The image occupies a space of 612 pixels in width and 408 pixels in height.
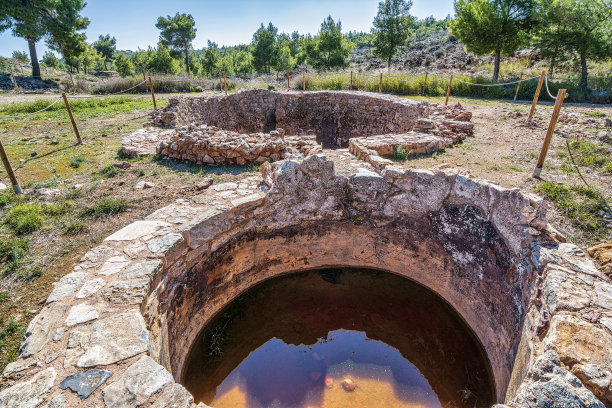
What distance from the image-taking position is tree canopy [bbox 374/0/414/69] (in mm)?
25625

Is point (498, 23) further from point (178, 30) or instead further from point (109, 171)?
point (178, 30)

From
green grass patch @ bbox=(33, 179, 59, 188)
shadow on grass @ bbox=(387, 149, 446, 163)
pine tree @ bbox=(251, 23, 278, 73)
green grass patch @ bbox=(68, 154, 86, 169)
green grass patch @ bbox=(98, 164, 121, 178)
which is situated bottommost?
green grass patch @ bbox=(33, 179, 59, 188)

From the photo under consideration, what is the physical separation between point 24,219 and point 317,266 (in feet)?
17.1

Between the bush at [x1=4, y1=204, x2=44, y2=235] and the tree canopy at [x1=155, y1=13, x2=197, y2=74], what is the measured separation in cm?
4470

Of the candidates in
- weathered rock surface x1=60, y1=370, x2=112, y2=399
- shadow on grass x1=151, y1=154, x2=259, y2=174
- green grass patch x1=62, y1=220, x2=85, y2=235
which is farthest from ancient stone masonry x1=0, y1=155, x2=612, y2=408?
shadow on grass x1=151, y1=154, x2=259, y2=174

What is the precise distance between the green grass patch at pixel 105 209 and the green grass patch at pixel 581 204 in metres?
7.74

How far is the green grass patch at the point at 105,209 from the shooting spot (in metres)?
5.44

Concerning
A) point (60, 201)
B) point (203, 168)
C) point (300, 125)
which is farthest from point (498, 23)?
point (60, 201)

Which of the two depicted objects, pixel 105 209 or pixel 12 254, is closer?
pixel 12 254

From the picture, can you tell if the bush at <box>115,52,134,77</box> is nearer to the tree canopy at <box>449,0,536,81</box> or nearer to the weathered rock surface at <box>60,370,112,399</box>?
the tree canopy at <box>449,0,536,81</box>

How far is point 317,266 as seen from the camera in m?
6.34

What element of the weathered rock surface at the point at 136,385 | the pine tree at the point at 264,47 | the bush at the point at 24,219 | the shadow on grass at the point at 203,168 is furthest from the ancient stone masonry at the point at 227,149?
the pine tree at the point at 264,47

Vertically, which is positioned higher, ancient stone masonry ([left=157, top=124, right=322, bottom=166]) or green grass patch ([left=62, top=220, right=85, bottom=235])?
ancient stone masonry ([left=157, top=124, right=322, bottom=166])

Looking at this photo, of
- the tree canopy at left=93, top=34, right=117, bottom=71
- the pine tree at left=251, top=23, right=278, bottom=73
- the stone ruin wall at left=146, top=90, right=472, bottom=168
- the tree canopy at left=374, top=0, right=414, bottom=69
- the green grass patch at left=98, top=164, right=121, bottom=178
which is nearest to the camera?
the green grass patch at left=98, top=164, right=121, bottom=178
